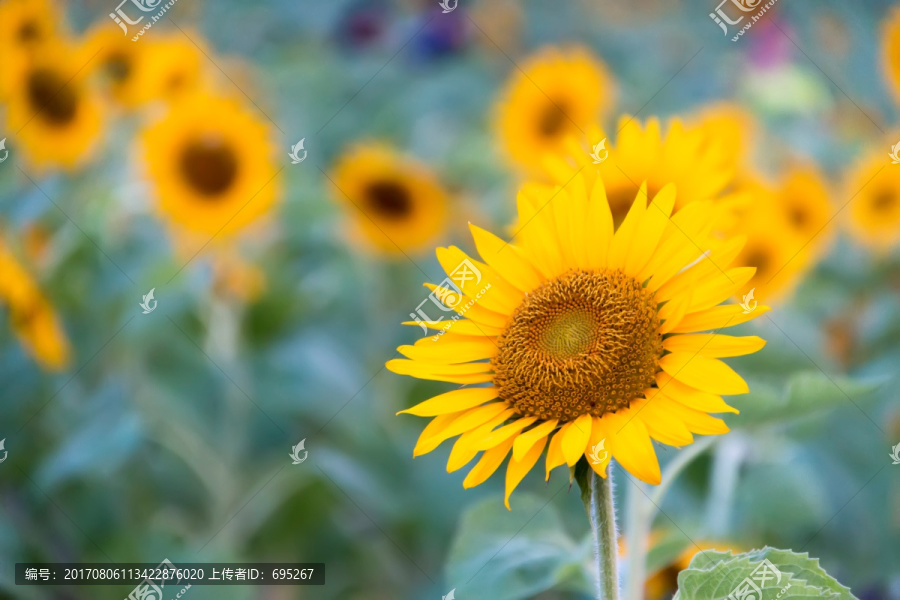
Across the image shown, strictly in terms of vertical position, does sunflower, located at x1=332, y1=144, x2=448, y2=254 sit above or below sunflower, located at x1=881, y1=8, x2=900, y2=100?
above

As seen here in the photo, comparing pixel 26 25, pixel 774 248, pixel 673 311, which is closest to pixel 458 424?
pixel 673 311

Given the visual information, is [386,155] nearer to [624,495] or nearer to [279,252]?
[279,252]

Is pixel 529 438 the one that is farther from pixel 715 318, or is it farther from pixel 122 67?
pixel 122 67

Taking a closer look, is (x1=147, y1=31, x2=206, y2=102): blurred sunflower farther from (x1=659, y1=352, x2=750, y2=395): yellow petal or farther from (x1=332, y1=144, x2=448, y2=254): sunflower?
(x1=659, y1=352, x2=750, y2=395): yellow petal

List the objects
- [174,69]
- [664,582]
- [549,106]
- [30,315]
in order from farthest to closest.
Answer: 1. [549,106]
2. [174,69]
3. [30,315]
4. [664,582]

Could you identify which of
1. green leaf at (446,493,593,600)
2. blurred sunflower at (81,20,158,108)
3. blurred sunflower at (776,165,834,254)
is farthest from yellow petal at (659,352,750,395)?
blurred sunflower at (81,20,158,108)

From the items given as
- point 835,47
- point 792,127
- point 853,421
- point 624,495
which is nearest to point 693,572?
point 624,495
